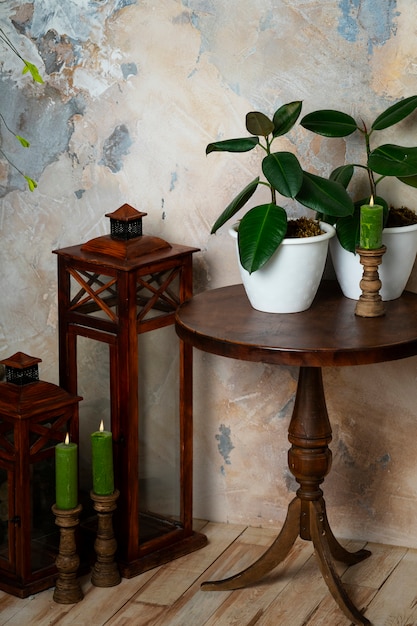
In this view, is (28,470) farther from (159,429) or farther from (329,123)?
(329,123)

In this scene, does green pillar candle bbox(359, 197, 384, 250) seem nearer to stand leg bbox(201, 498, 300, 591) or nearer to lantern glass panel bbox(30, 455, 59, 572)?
stand leg bbox(201, 498, 300, 591)

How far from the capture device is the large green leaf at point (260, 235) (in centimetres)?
216

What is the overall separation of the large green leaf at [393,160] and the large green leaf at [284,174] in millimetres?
190

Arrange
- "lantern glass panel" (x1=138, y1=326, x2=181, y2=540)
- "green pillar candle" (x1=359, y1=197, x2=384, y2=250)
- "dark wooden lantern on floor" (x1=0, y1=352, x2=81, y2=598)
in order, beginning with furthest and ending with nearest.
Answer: "lantern glass panel" (x1=138, y1=326, x2=181, y2=540)
"dark wooden lantern on floor" (x1=0, y1=352, x2=81, y2=598)
"green pillar candle" (x1=359, y1=197, x2=384, y2=250)

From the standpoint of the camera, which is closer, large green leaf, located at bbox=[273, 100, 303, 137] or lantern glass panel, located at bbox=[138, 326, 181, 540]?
large green leaf, located at bbox=[273, 100, 303, 137]

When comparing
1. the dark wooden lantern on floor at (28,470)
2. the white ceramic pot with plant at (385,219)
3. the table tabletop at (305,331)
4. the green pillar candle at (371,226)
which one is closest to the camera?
the table tabletop at (305,331)

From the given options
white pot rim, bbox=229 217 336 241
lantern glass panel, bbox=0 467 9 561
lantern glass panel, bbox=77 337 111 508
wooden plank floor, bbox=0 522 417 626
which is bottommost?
wooden plank floor, bbox=0 522 417 626

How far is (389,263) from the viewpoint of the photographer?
7.64ft

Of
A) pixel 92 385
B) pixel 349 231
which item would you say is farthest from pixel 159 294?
pixel 349 231

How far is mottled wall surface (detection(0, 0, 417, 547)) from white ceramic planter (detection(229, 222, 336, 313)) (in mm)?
393

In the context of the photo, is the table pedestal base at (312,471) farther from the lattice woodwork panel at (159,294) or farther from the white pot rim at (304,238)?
the lattice woodwork panel at (159,294)

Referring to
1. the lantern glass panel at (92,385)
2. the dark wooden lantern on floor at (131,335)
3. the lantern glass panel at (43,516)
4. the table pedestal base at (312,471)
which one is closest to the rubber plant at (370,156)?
the table pedestal base at (312,471)

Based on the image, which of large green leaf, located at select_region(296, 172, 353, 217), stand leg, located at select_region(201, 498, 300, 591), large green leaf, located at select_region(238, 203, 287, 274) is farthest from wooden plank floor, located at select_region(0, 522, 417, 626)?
large green leaf, located at select_region(296, 172, 353, 217)

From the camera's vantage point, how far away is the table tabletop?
80.5 inches
